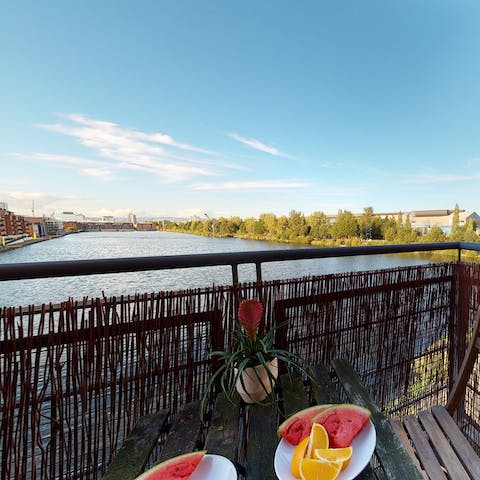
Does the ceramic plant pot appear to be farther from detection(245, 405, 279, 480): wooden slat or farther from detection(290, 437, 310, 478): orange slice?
detection(290, 437, 310, 478): orange slice

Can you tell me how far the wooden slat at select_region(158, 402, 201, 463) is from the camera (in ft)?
2.60

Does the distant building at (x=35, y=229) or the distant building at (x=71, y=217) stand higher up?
the distant building at (x=71, y=217)

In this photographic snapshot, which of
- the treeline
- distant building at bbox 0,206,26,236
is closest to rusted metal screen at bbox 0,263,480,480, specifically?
distant building at bbox 0,206,26,236

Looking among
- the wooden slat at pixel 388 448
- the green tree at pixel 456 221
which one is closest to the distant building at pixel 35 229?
the wooden slat at pixel 388 448

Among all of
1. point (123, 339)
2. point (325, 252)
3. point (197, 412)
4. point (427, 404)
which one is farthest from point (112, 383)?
point (427, 404)

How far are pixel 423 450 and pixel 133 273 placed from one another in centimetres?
137

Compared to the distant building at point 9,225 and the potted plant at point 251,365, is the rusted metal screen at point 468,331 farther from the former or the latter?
the distant building at point 9,225

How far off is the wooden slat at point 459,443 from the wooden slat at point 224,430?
0.87m

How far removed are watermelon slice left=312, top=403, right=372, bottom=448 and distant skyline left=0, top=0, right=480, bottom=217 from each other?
1393 cm

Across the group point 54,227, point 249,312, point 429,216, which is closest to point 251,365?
point 249,312

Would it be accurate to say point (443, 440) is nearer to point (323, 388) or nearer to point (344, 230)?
point (323, 388)

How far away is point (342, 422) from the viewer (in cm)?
76

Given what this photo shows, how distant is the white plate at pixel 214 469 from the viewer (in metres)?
0.66

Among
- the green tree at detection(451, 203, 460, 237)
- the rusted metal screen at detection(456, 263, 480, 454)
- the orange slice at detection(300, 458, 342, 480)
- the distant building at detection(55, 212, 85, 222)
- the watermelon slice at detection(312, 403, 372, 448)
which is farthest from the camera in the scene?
the green tree at detection(451, 203, 460, 237)
